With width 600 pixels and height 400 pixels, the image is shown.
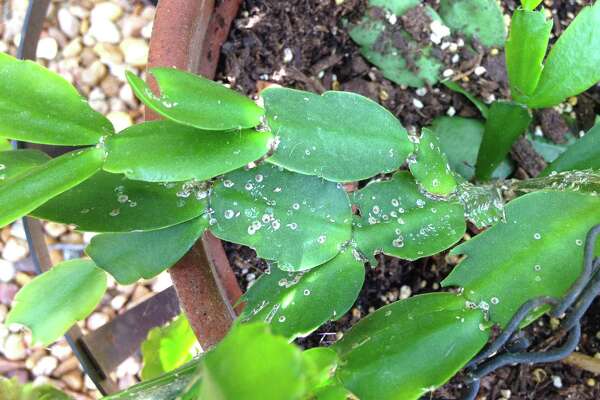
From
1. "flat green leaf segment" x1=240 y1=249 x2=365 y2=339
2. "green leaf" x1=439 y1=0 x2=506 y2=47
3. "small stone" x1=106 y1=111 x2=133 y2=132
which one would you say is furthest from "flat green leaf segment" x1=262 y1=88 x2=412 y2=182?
"small stone" x1=106 y1=111 x2=133 y2=132

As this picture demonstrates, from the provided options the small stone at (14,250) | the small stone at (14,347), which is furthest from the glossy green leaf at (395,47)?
the small stone at (14,347)

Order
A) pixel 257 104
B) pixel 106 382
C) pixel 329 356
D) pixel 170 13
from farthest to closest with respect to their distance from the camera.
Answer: pixel 106 382
pixel 170 13
pixel 257 104
pixel 329 356

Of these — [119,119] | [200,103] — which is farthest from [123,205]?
[119,119]

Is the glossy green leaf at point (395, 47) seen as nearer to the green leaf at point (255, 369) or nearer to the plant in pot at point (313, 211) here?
the plant in pot at point (313, 211)

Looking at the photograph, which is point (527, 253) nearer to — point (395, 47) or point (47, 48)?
point (395, 47)

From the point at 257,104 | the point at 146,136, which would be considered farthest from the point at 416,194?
the point at 146,136

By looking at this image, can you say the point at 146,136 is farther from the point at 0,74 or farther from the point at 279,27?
the point at 279,27
